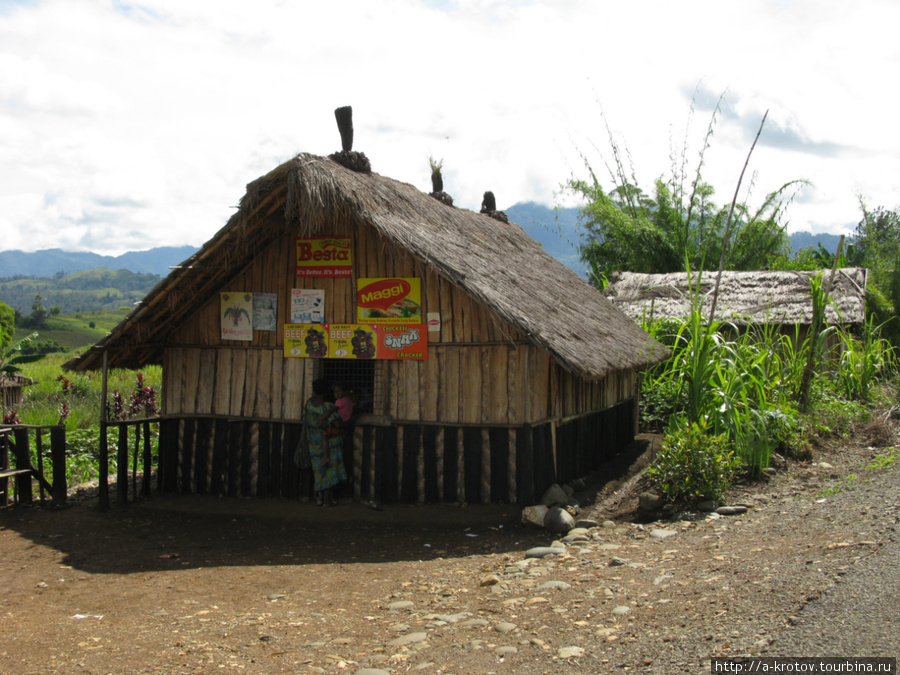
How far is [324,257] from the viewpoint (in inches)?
333

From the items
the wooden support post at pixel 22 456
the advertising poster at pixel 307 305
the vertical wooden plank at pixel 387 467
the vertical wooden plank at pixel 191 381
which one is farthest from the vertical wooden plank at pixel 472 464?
the wooden support post at pixel 22 456

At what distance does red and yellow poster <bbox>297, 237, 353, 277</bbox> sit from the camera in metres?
8.39

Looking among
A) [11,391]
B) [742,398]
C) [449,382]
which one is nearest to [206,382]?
[449,382]

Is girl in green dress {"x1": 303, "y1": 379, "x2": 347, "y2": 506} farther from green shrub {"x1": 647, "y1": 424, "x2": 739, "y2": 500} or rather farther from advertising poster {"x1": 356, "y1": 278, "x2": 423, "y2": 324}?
green shrub {"x1": 647, "y1": 424, "x2": 739, "y2": 500}

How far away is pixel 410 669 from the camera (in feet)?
12.8

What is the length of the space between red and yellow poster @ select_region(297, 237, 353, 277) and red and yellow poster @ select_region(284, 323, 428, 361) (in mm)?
616

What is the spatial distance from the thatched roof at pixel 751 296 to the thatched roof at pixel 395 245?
4.03 m

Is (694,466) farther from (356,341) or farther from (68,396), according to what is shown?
(68,396)

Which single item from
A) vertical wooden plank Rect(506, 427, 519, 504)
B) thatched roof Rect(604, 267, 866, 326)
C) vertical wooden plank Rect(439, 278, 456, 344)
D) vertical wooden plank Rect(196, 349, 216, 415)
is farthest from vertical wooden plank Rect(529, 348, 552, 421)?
thatched roof Rect(604, 267, 866, 326)

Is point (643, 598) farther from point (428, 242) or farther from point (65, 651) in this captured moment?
point (428, 242)

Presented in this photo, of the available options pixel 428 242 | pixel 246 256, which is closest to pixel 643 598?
pixel 428 242

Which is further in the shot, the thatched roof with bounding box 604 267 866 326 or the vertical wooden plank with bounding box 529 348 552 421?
the thatched roof with bounding box 604 267 866 326

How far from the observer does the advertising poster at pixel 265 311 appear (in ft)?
28.6

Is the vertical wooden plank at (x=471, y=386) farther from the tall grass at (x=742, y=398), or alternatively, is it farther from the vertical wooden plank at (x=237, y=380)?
the vertical wooden plank at (x=237, y=380)
